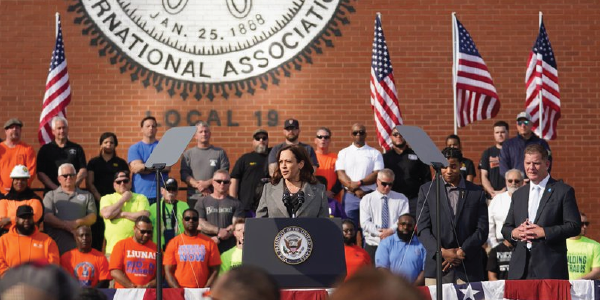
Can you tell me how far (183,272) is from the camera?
1102 centimetres

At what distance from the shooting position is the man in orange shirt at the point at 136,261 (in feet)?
36.1

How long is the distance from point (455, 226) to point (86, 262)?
4300mm

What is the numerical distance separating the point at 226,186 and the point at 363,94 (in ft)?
13.0

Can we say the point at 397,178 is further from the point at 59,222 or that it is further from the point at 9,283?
the point at 9,283

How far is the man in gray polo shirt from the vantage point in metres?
11.9

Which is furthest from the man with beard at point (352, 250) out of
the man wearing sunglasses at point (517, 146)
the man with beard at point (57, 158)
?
the man with beard at point (57, 158)

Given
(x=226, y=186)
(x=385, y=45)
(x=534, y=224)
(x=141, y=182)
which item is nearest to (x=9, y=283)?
(x=534, y=224)

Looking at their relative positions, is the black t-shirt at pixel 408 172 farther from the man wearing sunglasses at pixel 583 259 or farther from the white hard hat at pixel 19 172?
the white hard hat at pixel 19 172

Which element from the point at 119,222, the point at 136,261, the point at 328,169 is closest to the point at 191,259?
the point at 136,261

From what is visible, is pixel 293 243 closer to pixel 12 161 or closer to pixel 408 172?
pixel 408 172

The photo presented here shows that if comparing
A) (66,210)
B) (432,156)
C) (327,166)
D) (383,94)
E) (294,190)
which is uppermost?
(383,94)

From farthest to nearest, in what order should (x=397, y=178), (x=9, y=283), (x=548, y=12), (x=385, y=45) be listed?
(x=548, y=12), (x=385, y=45), (x=397, y=178), (x=9, y=283)

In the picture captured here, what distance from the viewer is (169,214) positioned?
1222cm

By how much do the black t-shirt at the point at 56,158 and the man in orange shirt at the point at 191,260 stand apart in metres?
2.15
